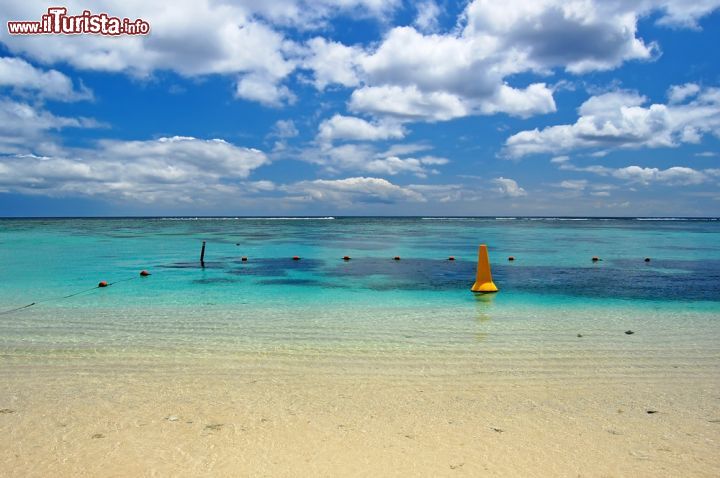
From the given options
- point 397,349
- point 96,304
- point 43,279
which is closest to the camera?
point 397,349

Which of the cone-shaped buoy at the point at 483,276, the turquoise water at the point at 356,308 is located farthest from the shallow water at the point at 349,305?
the cone-shaped buoy at the point at 483,276

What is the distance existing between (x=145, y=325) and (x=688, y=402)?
321 inches

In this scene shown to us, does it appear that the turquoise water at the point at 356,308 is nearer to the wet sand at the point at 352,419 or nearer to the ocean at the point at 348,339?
the ocean at the point at 348,339

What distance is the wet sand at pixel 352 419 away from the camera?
12.6ft

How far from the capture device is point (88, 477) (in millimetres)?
3650

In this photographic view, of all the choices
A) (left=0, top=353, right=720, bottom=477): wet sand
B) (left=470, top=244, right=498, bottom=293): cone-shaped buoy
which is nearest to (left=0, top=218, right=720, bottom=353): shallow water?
(left=470, top=244, right=498, bottom=293): cone-shaped buoy

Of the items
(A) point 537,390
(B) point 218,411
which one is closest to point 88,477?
(B) point 218,411

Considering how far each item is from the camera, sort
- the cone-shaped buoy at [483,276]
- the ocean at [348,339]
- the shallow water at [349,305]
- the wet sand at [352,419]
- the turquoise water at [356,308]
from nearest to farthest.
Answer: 1. the wet sand at [352,419]
2. the ocean at [348,339]
3. the turquoise water at [356,308]
4. the shallow water at [349,305]
5. the cone-shaped buoy at [483,276]

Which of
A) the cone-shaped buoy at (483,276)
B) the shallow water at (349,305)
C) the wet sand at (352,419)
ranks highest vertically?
the cone-shaped buoy at (483,276)

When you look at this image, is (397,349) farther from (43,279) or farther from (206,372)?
(43,279)

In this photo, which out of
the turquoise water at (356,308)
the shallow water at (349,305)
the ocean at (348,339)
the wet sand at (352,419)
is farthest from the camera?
the shallow water at (349,305)

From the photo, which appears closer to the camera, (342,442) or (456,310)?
(342,442)

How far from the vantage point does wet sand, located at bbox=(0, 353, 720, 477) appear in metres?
3.85

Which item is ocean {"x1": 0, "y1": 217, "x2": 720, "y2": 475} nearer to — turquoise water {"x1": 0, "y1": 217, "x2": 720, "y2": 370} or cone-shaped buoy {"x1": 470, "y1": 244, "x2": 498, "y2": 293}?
turquoise water {"x1": 0, "y1": 217, "x2": 720, "y2": 370}
